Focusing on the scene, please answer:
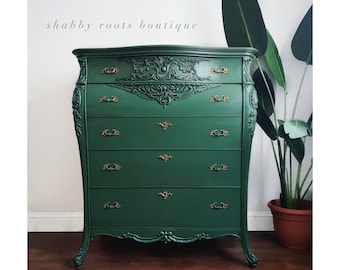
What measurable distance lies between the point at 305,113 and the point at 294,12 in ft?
2.56

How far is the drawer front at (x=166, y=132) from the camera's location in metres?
1.84

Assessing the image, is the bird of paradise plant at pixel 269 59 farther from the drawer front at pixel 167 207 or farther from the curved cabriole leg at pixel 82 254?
the curved cabriole leg at pixel 82 254

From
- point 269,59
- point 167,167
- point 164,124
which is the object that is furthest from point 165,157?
point 269,59

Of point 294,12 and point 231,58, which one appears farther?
point 294,12

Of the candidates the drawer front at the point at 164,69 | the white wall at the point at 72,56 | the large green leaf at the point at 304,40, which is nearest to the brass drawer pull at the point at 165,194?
the drawer front at the point at 164,69

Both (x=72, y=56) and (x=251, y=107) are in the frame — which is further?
(x=72, y=56)

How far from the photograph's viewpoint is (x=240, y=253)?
6.88 ft

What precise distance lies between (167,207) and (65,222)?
1.06m

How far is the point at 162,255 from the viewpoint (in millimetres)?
2068

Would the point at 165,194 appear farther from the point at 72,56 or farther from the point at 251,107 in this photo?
the point at 72,56

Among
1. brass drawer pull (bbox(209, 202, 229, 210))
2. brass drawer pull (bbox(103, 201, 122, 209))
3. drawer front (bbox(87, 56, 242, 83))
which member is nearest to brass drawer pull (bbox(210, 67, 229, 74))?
drawer front (bbox(87, 56, 242, 83))
